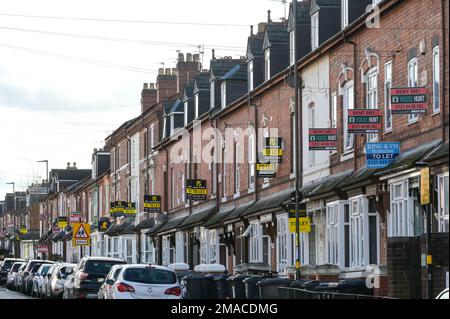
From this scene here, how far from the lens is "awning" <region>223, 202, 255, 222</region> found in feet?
161

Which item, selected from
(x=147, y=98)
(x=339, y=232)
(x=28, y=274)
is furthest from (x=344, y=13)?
(x=147, y=98)

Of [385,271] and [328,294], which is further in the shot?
[385,271]

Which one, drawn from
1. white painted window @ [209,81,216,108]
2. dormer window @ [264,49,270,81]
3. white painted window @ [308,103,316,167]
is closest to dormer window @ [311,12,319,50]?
white painted window @ [308,103,316,167]

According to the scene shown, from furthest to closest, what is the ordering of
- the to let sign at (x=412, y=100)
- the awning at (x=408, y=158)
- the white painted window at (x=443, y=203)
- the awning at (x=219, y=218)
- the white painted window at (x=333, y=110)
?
the awning at (x=219, y=218) < the white painted window at (x=333, y=110) < the awning at (x=408, y=158) < the to let sign at (x=412, y=100) < the white painted window at (x=443, y=203)

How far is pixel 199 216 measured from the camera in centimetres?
5784

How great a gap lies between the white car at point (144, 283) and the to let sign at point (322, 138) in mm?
7974

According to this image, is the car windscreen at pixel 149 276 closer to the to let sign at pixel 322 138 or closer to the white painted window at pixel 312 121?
the to let sign at pixel 322 138

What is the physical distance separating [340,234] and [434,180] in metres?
8.72

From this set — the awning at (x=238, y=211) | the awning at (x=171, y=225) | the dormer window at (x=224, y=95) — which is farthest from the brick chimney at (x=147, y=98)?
the awning at (x=238, y=211)

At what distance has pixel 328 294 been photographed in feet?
84.8

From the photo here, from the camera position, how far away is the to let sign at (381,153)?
32.5 m

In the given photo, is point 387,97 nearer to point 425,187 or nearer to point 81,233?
point 425,187
